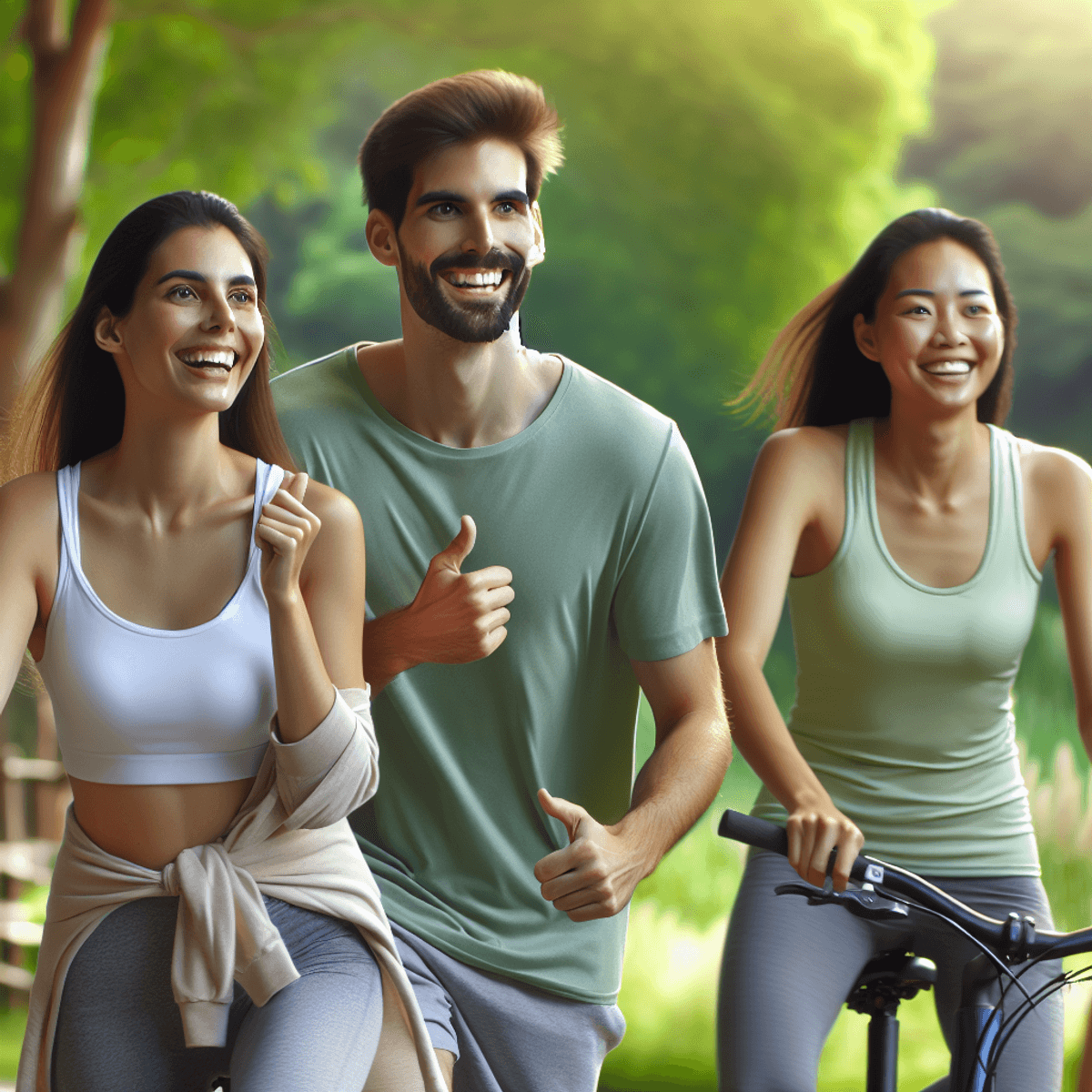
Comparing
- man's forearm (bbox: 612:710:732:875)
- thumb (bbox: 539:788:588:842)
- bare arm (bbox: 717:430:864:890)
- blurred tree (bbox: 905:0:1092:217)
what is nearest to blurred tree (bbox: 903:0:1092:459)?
blurred tree (bbox: 905:0:1092:217)

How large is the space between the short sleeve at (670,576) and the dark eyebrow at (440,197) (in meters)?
0.47

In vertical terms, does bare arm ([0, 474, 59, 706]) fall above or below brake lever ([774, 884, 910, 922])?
above

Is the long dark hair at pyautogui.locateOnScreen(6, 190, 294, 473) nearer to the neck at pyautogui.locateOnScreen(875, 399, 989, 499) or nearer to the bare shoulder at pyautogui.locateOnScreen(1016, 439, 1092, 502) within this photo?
the neck at pyautogui.locateOnScreen(875, 399, 989, 499)

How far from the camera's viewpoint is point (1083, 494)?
7.18 feet

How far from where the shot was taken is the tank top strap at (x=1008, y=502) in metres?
2.16

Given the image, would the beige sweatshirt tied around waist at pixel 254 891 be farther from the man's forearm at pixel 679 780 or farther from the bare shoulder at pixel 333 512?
the man's forearm at pixel 679 780

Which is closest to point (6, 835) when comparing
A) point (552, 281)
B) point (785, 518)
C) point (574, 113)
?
point (552, 281)

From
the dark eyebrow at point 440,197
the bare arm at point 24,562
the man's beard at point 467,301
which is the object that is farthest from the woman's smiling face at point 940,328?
the bare arm at point 24,562

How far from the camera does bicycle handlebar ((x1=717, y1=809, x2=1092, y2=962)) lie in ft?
5.67

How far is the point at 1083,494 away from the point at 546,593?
0.90m

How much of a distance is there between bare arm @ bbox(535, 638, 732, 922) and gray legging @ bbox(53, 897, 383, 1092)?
27cm

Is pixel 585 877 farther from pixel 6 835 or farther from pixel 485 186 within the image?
pixel 6 835

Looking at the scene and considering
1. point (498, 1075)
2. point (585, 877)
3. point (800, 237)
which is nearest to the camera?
point (585, 877)

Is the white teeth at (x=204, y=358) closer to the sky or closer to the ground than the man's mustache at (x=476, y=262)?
closer to the ground
